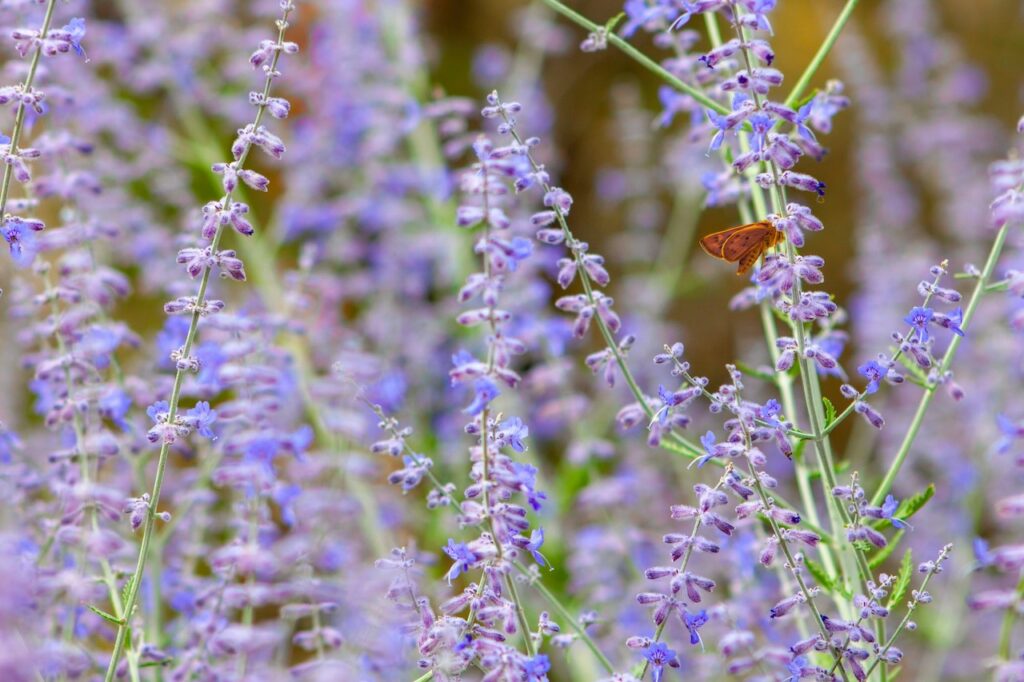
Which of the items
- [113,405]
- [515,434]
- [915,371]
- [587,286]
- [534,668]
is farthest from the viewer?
[113,405]

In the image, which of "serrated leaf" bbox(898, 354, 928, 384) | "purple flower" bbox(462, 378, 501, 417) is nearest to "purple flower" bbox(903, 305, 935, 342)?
"serrated leaf" bbox(898, 354, 928, 384)

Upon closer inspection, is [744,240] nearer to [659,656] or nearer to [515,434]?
[515,434]

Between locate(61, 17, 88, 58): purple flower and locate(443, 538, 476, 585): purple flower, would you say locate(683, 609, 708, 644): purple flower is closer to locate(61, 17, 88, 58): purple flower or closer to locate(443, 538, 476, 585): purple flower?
locate(443, 538, 476, 585): purple flower

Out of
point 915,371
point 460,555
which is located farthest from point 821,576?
point 460,555

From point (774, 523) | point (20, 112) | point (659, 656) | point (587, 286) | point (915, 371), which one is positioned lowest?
point (659, 656)

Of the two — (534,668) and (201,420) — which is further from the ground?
(201,420)

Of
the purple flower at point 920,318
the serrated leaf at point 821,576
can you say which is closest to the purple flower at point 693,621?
the serrated leaf at point 821,576

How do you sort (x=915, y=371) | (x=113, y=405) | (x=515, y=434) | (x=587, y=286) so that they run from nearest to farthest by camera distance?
1. (x=515, y=434)
2. (x=587, y=286)
3. (x=915, y=371)
4. (x=113, y=405)

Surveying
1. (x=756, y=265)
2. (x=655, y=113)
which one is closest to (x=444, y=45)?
(x=655, y=113)

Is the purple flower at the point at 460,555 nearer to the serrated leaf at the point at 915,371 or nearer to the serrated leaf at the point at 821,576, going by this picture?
the serrated leaf at the point at 821,576
